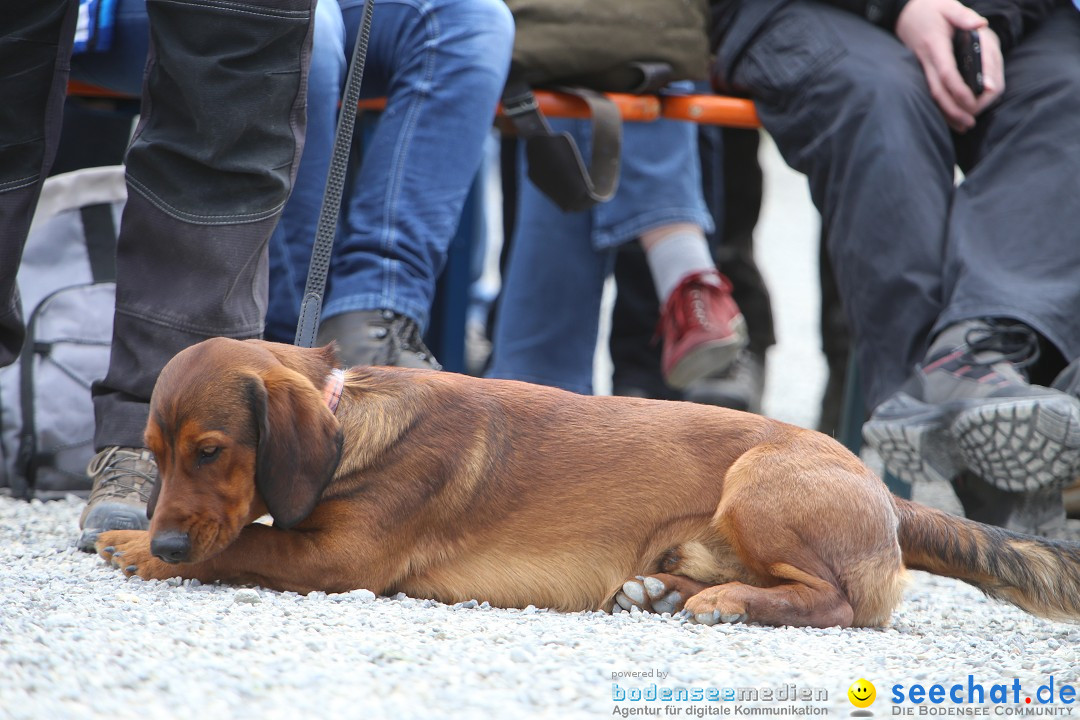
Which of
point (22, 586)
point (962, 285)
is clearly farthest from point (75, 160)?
point (962, 285)

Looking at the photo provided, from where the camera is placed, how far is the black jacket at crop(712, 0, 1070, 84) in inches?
156

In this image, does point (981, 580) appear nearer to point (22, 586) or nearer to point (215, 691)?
point (215, 691)

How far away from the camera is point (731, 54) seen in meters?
4.25

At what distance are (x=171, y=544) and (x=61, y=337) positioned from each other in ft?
5.30

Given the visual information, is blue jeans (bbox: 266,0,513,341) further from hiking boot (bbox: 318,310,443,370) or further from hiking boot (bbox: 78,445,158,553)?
hiking boot (bbox: 78,445,158,553)

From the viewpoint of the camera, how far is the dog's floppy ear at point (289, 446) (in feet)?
7.36

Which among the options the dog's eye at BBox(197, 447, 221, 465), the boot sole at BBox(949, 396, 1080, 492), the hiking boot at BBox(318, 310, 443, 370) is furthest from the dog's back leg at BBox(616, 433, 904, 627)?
the hiking boot at BBox(318, 310, 443, 370)

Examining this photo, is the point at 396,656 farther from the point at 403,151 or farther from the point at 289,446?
the point at 403,151

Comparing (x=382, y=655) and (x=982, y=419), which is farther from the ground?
(x=382, y=655)

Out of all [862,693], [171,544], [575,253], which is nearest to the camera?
[862,693]

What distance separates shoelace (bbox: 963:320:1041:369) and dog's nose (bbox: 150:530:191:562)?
2.27 m

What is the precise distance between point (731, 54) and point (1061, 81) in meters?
1.17

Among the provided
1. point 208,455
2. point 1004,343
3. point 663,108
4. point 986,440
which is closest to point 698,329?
point 663,108

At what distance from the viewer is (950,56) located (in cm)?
378
